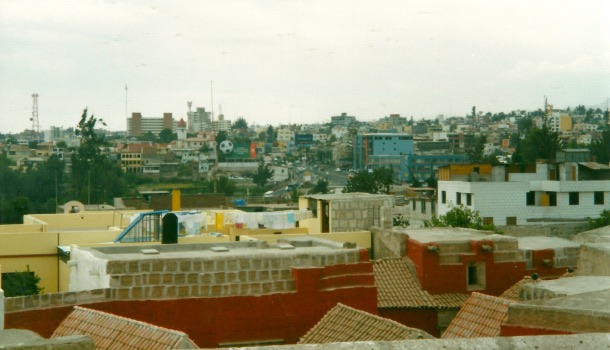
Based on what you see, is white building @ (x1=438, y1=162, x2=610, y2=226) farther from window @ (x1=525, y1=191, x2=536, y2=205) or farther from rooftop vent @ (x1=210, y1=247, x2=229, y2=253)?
rooftop vent @ (x1=210, y1=247, x2=229, y2=253)

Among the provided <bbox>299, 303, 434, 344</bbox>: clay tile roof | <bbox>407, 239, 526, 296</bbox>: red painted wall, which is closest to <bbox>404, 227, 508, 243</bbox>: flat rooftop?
<bbox>407, 239, 526, 296</bbox>: red painted wall

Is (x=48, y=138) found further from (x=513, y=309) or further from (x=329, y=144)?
(x=513, y=309)

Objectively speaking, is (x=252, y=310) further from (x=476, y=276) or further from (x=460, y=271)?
(x=476, y=276)

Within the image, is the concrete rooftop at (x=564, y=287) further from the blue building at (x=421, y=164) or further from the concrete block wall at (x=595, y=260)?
the blue building at (x=421, y=164)

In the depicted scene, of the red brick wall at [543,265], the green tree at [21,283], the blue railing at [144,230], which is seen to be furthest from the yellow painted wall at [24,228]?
the red brick wall at [543,265]

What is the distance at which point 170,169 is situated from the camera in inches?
2549

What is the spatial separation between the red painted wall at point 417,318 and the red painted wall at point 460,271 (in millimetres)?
511

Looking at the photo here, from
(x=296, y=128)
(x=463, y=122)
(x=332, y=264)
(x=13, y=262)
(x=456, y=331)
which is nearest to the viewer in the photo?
(x=456, y=331)

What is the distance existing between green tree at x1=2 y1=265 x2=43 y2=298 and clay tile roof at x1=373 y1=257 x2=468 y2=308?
16.4ft

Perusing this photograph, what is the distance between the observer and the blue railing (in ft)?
43.2

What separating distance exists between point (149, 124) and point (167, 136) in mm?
8521

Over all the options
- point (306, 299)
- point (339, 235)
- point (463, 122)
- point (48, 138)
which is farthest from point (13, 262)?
point (463, 122)

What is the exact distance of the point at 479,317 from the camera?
29.9 ft

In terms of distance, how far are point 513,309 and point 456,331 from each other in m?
3.56
